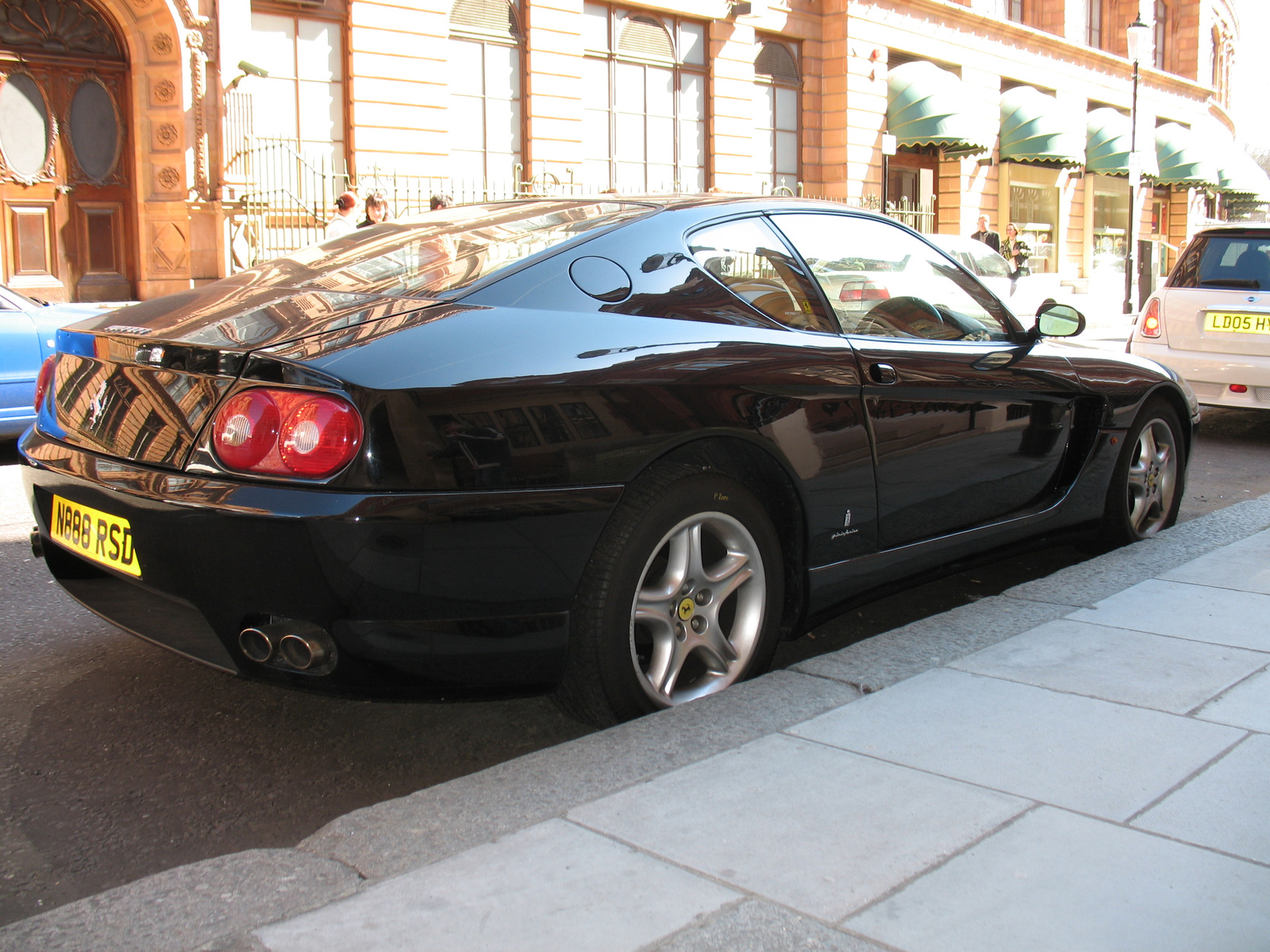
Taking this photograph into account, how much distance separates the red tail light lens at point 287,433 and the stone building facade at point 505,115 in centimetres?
657

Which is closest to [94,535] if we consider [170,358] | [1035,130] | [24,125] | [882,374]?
[170,358]

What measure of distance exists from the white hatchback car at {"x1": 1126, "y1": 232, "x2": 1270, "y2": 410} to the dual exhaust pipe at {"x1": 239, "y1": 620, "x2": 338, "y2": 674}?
8045mm

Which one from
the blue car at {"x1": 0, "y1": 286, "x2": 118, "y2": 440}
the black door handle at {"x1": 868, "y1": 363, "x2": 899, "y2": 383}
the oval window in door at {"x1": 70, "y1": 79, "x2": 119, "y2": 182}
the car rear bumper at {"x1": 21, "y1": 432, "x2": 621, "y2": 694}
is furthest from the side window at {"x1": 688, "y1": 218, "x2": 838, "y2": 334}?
the oval window in door at {"x1": 70, "y1": 79, "x2": 119, "y2": 182}

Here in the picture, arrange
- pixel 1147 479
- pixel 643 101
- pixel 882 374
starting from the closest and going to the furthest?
1. pixel 882 374
2. pixel 1147 479
3. pixel 643 101

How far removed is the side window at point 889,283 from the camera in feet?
12.4

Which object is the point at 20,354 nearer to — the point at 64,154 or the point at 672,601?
the point at 672,601

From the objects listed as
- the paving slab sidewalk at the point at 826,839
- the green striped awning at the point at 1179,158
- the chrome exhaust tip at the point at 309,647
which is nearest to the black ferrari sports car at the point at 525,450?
the chrome exhaust tip at the point at 309,647

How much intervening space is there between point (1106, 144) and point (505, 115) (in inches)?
760

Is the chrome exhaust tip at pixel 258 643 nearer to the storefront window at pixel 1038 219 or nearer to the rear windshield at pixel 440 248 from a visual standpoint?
the rear windshield at pixel 440 248

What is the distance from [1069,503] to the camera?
4.62 meters

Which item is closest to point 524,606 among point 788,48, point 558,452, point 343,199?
point 558,452

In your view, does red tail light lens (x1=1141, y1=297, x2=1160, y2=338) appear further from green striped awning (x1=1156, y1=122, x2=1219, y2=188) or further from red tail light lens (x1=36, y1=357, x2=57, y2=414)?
green striped awning (x1=1156, y1=122, x2=1219, y2=188)

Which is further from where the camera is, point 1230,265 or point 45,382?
point 1230,265

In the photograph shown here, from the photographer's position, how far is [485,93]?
18422 millimetres
